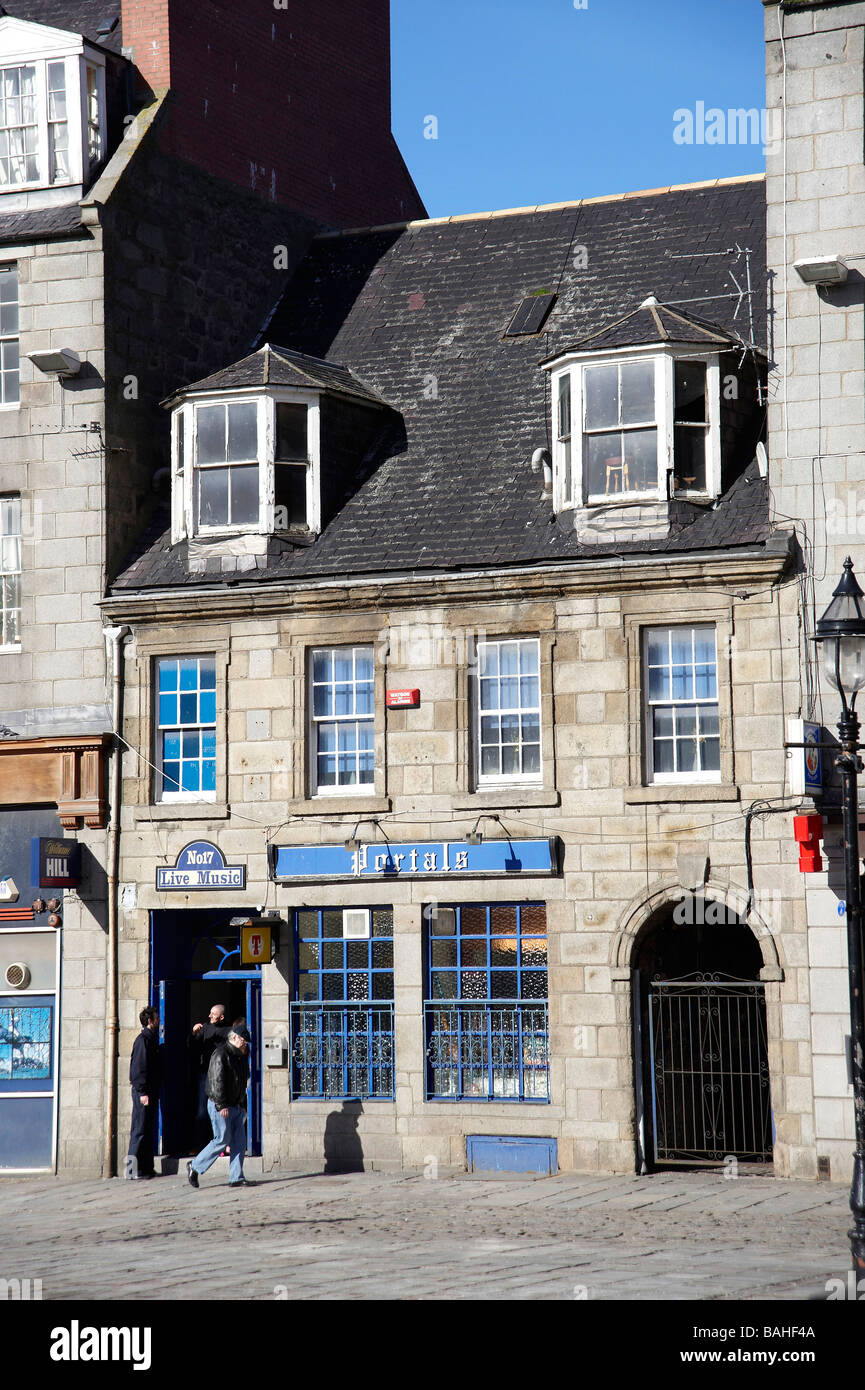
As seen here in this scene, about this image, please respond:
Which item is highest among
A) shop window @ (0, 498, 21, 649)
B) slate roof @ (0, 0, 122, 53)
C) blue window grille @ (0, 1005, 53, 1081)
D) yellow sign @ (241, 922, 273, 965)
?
slate roof @ (0, 0, 122, 53)

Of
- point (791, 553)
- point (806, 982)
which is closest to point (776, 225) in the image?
point (791, 553)

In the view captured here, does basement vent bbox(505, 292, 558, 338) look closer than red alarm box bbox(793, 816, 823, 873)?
No

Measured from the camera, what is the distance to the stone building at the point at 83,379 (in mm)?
23578

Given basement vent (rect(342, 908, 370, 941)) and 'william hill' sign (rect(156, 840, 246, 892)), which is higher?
'william hill' sign (rect(156, 840, 246, 892))

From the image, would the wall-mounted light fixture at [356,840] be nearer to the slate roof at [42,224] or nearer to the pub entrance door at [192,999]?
the pub entrance door at [192,999]

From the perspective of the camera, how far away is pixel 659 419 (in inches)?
857

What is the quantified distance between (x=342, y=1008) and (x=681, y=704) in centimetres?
567

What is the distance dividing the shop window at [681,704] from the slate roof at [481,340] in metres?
1.14

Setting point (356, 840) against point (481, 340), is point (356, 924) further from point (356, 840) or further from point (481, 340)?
point (481, 340)

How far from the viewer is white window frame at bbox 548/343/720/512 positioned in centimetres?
2173

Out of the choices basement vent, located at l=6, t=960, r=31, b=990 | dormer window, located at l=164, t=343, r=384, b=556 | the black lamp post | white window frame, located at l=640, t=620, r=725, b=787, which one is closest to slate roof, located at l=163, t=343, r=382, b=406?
dormer window, located at l=164, t=343, r=384, b=556

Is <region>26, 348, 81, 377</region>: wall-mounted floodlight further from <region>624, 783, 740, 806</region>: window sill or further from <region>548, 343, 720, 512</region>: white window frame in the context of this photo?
<region>624, 783, 740, 806</region>: window sill

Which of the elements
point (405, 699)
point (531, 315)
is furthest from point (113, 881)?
point (531, 315)

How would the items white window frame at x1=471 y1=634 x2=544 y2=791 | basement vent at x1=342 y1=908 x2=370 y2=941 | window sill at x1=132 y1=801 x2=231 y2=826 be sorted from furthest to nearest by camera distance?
1. window sill at x1=132 y1=801 x2=231 y2=826
2. basement vent at x1=342 y1=908 x2=370 y2=941
3. white window frame at x1=471 y1=634 x2=544 y2=791
